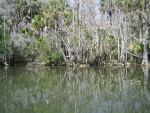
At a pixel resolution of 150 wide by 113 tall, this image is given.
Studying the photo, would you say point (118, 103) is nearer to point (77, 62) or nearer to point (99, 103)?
Answer: point (99, 103)

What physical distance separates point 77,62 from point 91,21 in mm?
4326

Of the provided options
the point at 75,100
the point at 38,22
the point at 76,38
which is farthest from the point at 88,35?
the point at 75,100

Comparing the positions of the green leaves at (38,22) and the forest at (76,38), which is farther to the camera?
the green leaves at (38,22)

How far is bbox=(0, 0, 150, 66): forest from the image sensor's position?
22.9m

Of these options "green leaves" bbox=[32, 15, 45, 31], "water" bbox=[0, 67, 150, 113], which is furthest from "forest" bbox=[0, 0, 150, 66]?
"water" bbox=[0, 67, 150, 113]

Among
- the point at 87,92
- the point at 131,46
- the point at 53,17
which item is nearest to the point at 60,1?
the point at 53,17

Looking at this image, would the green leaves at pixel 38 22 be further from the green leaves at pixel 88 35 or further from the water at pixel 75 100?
the water at pixel 75 100

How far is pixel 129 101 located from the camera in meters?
8.55

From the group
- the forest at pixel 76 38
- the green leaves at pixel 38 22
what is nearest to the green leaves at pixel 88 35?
the forest at pixel 76 38

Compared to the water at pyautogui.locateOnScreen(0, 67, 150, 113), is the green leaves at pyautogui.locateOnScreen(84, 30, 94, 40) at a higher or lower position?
higher

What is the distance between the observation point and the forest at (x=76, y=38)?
2294 cm

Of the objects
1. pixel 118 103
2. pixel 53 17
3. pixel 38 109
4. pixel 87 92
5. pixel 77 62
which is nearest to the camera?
pixel 38 109

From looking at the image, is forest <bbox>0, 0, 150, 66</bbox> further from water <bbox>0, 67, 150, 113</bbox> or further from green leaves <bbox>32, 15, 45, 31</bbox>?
water <bbox>0, 67, 150, 113</bbox>

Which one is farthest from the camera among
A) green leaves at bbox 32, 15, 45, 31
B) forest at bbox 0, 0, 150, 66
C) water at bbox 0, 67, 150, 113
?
green leaves at bbox 32, 15, 45, 31
